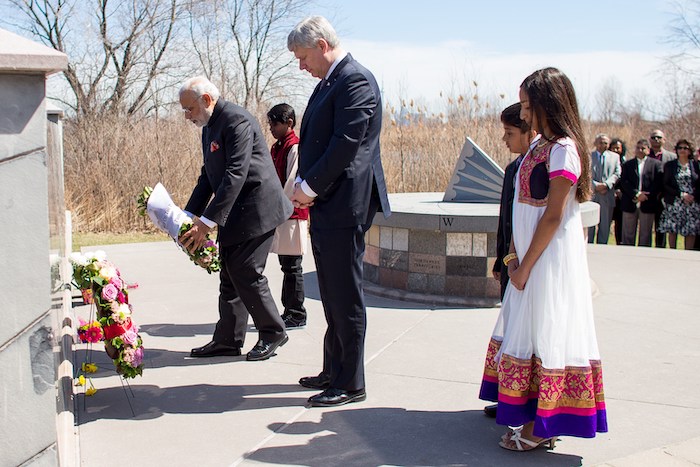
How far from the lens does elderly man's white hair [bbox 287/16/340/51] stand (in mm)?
4047

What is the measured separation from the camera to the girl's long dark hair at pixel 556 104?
3398 mm

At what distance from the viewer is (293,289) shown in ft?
19.4

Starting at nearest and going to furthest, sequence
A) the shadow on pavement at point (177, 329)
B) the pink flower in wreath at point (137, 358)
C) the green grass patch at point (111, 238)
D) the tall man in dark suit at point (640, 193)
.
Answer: the pink flower in wreath at point (137, 358) → the shadow on pavement at point (177, 329) → the tall man in dark suit at point (640, 193) → the green grass patch at point (111, 238)

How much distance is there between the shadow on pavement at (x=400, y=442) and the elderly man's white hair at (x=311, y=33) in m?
2.00

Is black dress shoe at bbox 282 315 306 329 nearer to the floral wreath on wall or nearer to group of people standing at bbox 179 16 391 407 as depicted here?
group of people standing at bbox 179 16 391 407

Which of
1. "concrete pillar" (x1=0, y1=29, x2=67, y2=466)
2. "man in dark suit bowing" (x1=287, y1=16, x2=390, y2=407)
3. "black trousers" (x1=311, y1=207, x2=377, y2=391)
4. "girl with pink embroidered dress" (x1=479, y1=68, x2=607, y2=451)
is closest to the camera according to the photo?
"concrete pillar" (x1=0, y1=29, x2=67, y2=466)

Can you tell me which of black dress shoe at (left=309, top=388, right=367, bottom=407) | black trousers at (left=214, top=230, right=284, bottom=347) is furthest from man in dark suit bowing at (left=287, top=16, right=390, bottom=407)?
black trousers at (left=214, top=230, right=284, bottom=347)

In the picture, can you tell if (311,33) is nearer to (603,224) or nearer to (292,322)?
(292,322)

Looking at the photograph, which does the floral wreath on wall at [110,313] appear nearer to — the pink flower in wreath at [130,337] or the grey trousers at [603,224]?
the pink flower in wreath at [130,337]

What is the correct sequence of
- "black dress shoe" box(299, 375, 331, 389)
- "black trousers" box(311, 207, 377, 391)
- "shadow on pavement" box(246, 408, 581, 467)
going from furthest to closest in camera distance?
1. "black dress shoe" box(299, 375, 331, 389)
2. "black trousers" box(311, 207, 377, 391)
3. "shadow on pavement" box(246, 408, 581, 467)

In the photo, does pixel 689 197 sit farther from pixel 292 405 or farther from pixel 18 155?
pixel 18 155

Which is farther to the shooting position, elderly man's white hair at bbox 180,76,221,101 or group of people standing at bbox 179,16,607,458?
elderly man's white hair at bbox 180,76,221,101

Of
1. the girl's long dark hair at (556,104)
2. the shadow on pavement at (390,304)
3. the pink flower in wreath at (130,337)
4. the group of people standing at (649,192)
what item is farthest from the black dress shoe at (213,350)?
the group of people standing at (649,192)

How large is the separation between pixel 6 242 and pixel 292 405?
6.94ft
